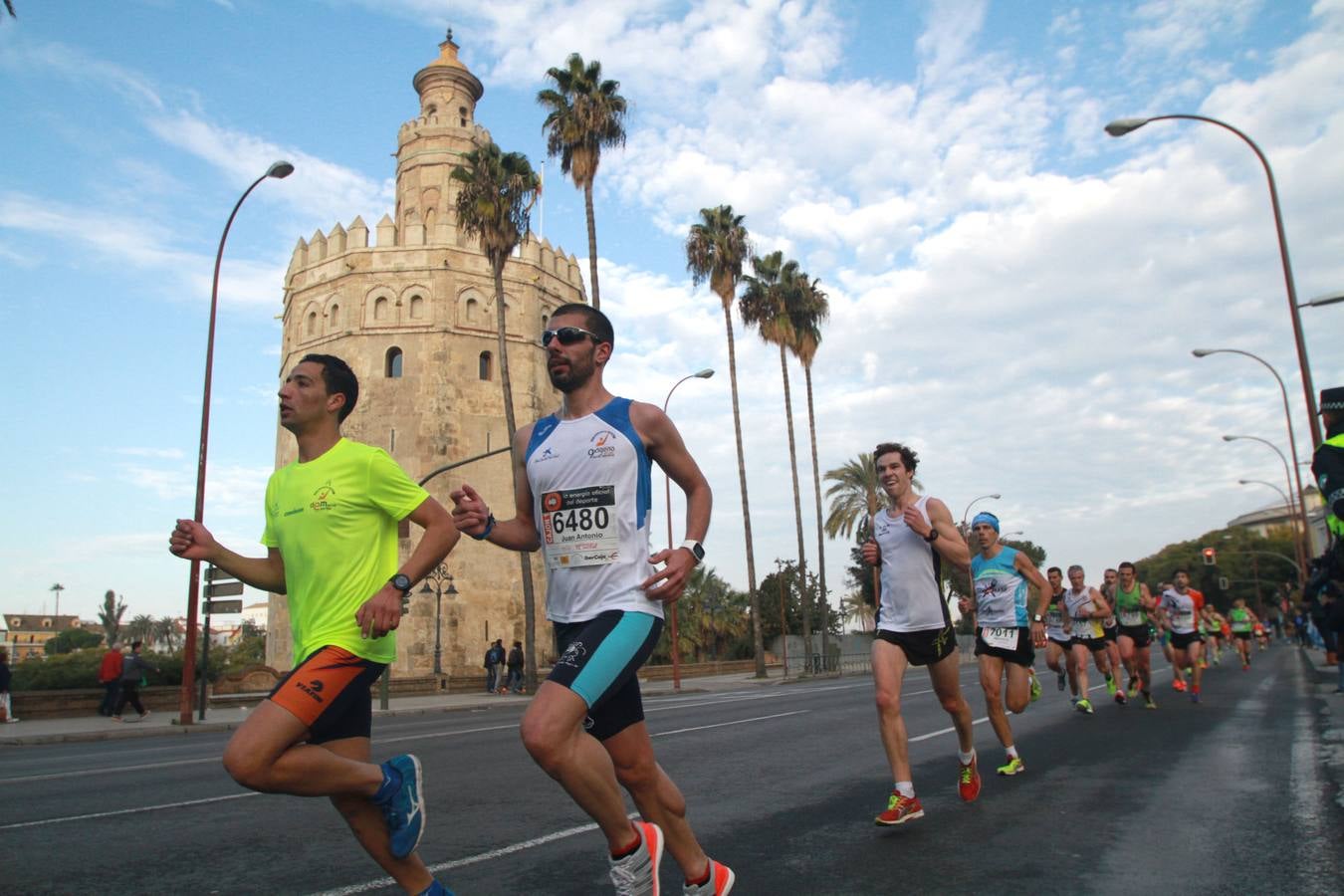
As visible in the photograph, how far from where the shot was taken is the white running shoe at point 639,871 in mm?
3207

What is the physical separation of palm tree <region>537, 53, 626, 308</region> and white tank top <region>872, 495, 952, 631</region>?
81.4ft

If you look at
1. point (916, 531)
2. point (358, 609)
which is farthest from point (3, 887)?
point (916, 531)

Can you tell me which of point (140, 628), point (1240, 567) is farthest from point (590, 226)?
point (140, 628)

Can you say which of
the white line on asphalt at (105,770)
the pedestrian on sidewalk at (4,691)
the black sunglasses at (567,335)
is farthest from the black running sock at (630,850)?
the pedestrian on sidewalk at (4,691)

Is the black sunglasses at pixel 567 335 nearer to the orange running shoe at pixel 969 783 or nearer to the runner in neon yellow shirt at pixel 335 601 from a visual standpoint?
the runner in neon yellow shirt at pixel 335 601

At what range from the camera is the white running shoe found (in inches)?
126

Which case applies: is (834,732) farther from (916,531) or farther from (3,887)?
(3,887)

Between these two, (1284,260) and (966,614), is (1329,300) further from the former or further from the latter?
(966,614)

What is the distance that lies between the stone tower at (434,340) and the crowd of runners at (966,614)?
32270 mm

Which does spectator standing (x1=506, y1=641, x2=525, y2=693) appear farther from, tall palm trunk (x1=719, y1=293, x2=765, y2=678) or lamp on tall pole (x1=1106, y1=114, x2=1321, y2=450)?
lamp on tall pole (x1=1106, y1=114, x2=1321, y2=450)

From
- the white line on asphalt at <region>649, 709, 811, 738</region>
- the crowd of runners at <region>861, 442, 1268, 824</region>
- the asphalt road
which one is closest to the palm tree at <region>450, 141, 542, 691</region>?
the white line on asphalt at <region>649, 709, 811, 738</region>

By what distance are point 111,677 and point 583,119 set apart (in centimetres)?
2026

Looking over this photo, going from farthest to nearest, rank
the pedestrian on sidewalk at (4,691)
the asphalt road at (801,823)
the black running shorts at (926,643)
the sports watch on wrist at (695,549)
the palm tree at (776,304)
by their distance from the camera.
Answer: the palm tree at (776,304)
the pedestrian on sidewalk at (4,691)
the black running shorts at (926,643)
the asphalt road at (801,823)
the sports watch on wrist at (695,549)

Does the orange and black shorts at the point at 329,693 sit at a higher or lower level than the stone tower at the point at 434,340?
lower
